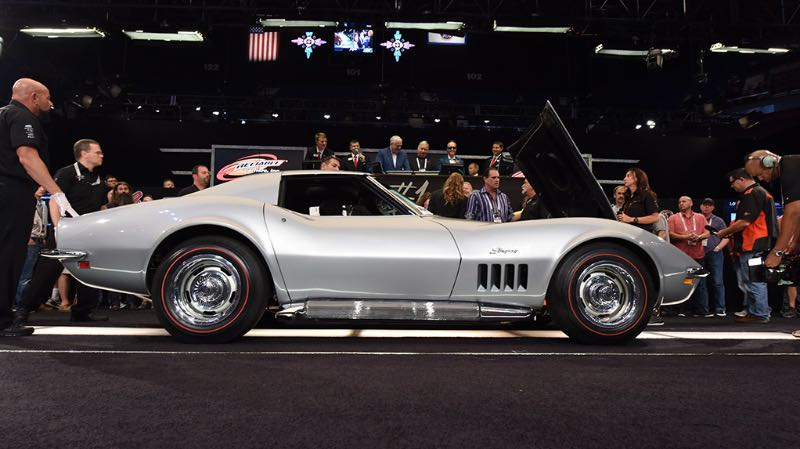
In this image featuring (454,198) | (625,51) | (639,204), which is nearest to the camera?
(639,204)

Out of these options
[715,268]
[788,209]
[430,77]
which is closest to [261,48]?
[430,77]

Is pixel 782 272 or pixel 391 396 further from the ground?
pixel 782 272

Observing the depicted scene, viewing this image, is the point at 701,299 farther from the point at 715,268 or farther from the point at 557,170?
the point at 557,170

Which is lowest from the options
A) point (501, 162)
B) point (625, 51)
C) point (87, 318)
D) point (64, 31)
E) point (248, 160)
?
point (87, 318)

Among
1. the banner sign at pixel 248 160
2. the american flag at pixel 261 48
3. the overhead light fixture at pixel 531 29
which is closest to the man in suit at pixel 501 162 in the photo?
the banner sign at pixel 248 160

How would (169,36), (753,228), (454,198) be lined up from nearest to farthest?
(753,228)
(454,198)
(169,36)

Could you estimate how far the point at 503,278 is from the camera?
3855 millimetres

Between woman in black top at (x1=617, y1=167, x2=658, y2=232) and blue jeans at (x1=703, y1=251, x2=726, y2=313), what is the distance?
2099 millimetres

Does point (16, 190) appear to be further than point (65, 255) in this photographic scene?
Yes

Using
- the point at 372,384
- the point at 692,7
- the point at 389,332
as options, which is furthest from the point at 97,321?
the point at 692,7

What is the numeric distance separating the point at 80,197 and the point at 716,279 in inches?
289

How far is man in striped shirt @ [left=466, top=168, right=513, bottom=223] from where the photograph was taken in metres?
6.43

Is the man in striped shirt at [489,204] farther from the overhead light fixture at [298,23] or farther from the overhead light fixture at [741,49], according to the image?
the overhead light fixture at [741,49]

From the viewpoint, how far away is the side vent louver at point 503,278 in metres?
3.85
